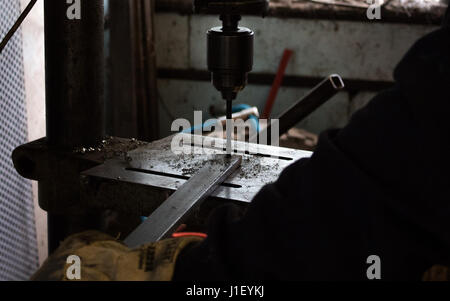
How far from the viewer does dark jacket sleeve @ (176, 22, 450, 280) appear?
54 cm

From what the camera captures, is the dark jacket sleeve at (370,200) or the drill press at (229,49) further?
the drill press at (229,49)

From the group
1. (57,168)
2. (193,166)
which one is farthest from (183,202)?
(57,168)

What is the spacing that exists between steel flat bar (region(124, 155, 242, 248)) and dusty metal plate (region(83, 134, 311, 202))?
0.8 inches

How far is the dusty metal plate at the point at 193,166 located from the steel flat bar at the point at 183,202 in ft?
0.07

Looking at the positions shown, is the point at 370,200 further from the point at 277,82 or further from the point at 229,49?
the point at 277,82

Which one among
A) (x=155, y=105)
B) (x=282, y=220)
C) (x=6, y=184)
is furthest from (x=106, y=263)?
(x=155, y=105)

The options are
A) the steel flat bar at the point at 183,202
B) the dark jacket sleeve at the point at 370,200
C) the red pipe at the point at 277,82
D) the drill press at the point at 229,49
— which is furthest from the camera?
the red pipe at the point at 277,82

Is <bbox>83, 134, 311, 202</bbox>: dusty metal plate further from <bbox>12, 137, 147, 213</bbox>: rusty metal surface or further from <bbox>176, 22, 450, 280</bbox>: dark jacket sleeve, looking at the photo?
<bbox>176, 22, 450, 280</bbox>: dark jacket sleeve

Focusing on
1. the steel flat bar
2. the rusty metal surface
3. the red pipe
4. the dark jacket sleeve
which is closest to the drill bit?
the steel flat bar

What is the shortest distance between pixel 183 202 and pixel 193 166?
0.74 ft

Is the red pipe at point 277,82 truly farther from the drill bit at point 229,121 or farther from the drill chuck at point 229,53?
the drill chuck at point 229,53

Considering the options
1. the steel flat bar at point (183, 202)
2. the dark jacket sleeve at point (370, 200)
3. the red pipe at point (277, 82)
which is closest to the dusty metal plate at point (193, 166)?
the steel flat bar at point (183, 202)

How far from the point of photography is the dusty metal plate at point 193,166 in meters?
1.04

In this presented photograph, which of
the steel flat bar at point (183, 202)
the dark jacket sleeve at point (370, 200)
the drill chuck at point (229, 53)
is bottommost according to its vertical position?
the steel flat bar at point (183, 202)
